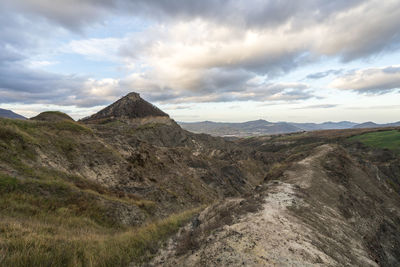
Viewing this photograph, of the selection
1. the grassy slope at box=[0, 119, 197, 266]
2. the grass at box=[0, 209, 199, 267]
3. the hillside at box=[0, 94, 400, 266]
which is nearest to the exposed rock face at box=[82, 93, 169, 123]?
the hillside at box=[0, 94, 400, 266]

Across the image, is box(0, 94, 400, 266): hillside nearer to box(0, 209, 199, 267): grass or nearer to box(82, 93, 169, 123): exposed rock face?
box(0, 209, 199, 267): grass

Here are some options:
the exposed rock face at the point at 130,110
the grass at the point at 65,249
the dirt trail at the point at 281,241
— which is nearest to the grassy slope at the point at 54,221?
the grass at the point at 65,249

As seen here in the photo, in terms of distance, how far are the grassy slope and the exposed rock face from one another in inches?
2187

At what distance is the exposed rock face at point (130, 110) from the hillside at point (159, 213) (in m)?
47.9

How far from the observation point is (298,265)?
5.03 metres

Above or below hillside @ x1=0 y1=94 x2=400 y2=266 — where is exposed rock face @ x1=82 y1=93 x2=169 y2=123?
above

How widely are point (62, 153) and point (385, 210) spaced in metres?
28.4

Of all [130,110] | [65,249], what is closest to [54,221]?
[65,249]

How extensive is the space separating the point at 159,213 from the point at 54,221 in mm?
9240

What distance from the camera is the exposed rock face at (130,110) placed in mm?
75869

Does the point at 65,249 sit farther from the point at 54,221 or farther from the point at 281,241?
the point at 281,241

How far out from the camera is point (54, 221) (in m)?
9.51

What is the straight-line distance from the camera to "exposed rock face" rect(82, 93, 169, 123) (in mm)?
75869

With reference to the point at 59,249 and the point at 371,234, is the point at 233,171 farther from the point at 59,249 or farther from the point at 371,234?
the point at 59,249
